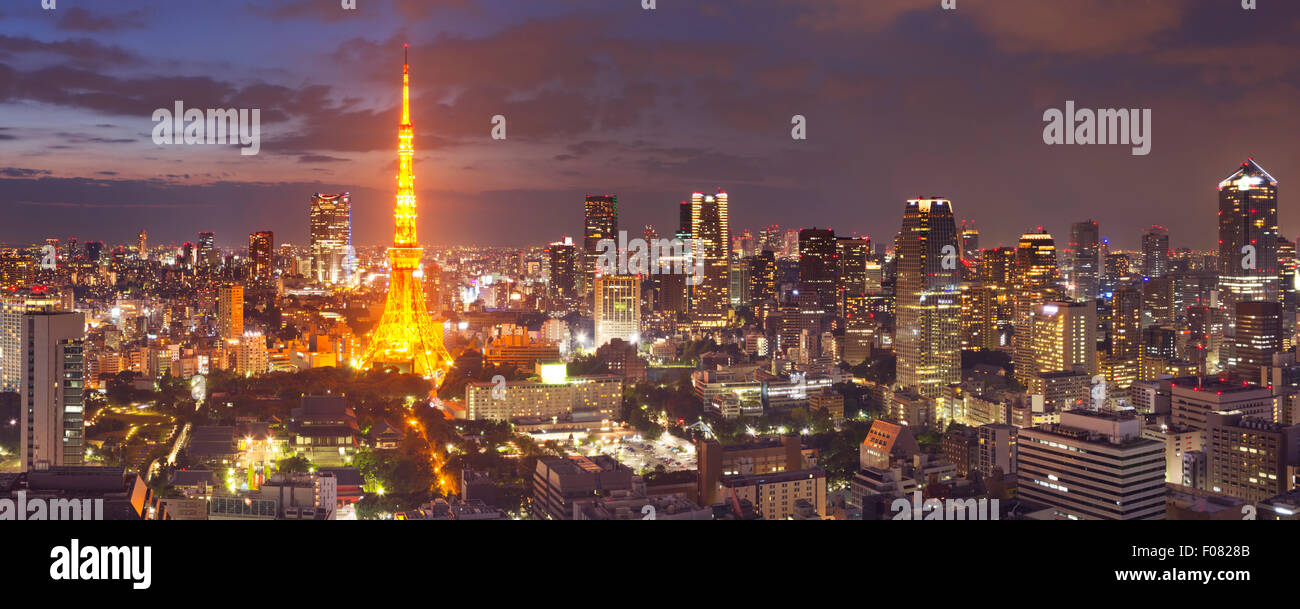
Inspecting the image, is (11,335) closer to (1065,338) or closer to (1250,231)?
(1065,338)

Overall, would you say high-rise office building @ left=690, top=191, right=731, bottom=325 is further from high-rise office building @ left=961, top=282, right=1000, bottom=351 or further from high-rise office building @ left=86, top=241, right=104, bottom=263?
high-rise office building @ left=86, top=241, right=104, bottom=263

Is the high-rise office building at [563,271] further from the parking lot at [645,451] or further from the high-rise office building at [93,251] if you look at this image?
the parking lot at [645,451]

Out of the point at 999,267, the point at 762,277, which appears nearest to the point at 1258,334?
the point at 999,267

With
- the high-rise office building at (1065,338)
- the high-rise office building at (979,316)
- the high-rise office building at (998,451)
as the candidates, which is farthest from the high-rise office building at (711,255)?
the high-rise office building at (998,451)
